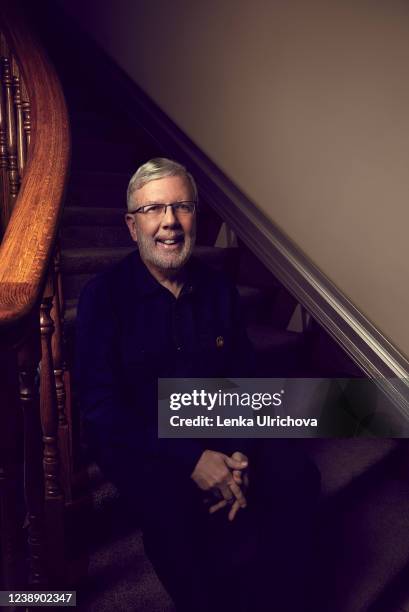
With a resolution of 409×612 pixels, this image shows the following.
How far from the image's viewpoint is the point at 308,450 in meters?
1.91

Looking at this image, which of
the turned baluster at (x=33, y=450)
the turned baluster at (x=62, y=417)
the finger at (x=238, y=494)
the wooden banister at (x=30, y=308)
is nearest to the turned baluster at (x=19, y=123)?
the wooden banister at (x=30, y=308)

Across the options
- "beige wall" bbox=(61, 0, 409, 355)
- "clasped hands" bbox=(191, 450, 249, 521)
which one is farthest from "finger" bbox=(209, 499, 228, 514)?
"beige wall" bbox=(61, 0, 409, 355)

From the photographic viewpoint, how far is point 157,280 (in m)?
1.47

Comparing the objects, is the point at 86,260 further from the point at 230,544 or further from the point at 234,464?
the point at 230,544

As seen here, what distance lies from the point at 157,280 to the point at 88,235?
2.98 feet

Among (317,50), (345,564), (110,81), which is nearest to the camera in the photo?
(345,564)

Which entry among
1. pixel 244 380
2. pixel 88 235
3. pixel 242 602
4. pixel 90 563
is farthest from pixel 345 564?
pixel 88 235

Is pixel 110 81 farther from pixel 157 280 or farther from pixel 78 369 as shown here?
pixel 78 369

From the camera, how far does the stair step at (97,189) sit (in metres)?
2.46

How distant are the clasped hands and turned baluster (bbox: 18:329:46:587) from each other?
1.39 ft

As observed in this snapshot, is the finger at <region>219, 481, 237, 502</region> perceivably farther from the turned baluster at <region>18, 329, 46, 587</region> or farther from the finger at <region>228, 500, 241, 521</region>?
the turned baluster at <region>18, 329, 46, 587</region>

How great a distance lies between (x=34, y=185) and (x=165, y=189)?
531 mm

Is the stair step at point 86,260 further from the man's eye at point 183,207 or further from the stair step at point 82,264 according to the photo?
the man's eye at point 183,207

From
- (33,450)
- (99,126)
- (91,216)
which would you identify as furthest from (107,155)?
(33,450)
